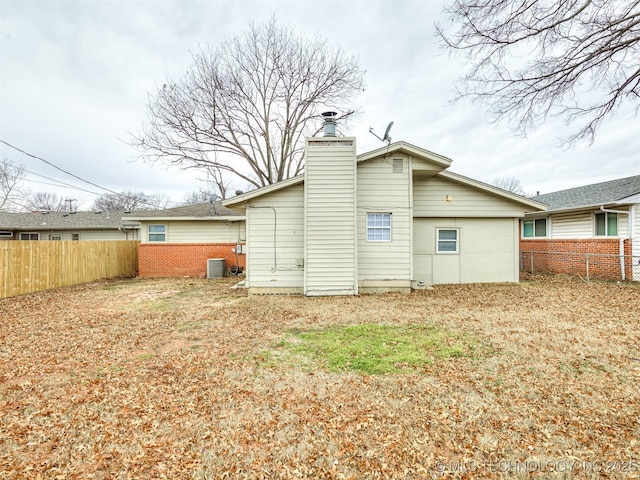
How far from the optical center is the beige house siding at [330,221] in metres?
8.91

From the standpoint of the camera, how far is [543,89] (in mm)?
7621

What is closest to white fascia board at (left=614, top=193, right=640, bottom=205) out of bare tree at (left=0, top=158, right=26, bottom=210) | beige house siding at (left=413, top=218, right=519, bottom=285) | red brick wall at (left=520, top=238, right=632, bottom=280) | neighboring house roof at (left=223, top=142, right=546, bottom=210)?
red brick wall at (left=520, top=238, right=632, bottom=280)

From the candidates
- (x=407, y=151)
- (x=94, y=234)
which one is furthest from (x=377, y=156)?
(x=94, y=234)

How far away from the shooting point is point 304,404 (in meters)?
3.12

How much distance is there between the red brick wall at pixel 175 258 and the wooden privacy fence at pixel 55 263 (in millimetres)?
1452

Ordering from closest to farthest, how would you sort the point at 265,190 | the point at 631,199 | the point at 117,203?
the point at 265,190
the point at 631,199
the point at 117,203

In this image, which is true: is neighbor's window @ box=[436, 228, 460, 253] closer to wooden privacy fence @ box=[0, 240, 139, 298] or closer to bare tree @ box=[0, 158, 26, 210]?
wooden privacy fence @ box=[0, 240, 139, 298]

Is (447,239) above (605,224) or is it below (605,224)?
below

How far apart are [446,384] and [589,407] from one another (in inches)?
53.1

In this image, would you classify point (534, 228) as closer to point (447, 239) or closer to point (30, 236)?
point (447, 239)

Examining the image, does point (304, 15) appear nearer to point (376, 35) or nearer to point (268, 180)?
point (376, 35)

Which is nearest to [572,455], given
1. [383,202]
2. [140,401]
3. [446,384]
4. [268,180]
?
[446,384]

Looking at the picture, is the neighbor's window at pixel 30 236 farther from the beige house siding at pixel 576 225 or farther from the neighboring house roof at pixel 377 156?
the beige house siding at pixel 576 225

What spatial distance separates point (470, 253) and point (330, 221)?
5.85m
